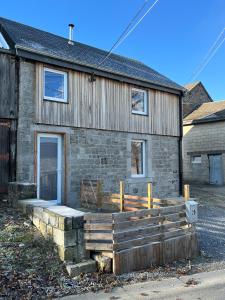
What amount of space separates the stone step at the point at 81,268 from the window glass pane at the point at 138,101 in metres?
9.20

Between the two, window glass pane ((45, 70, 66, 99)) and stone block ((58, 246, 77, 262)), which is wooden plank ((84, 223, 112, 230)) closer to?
stone block ((58, 246, 77, 262))

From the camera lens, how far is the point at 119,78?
Result: 13695 millimetres

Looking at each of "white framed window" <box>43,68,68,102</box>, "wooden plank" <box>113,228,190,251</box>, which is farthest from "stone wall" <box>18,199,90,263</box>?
"white framed window" <box>43,68,68,102</box>

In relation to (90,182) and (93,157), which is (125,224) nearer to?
(90,182)

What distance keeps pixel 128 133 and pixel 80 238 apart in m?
8.21

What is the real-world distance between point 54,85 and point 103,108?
7.30 feet

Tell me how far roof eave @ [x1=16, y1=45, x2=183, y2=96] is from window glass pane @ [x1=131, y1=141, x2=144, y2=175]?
8.46 feet

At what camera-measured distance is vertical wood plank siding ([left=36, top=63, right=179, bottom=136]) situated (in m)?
11.6

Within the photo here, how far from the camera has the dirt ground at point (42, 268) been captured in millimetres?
5258

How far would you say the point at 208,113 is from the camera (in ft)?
79.7

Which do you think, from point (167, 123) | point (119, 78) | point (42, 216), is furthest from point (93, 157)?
point (42, 216)

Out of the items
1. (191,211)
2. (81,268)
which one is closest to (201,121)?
(191,211)

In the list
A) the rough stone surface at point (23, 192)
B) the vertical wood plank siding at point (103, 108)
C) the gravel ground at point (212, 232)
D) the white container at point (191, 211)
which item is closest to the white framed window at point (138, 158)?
the vertical wood plank siding at point (103, 108)

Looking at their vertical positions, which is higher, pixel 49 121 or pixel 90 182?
pixel 49 121
